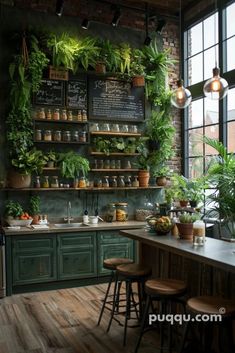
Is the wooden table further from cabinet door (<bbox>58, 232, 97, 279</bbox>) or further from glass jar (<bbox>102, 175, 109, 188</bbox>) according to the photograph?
glass jar (<bbox>102, 175, 109, 188</bbox>)

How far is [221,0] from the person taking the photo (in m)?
5.62

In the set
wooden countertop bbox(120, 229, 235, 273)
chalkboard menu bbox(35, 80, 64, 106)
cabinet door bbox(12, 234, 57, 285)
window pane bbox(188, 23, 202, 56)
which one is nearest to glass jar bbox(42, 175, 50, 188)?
cabinet door bbox(12, 234, 57, 285)

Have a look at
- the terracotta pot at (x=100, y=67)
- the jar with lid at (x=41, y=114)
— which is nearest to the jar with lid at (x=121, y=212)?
the jar with lid at (x=41, y=114)

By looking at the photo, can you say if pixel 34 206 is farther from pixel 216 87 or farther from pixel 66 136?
pixel 216 87

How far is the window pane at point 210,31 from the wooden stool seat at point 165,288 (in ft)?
13.5

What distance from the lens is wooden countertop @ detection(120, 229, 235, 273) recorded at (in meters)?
2.52

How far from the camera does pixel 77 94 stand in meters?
5.71

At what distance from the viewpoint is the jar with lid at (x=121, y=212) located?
584 centimetres

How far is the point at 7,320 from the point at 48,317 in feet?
1.37

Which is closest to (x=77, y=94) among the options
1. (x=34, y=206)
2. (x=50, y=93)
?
(x=50, y=93)

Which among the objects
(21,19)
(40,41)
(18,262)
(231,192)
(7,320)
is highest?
(21,19)

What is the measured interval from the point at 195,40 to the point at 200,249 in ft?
14.8

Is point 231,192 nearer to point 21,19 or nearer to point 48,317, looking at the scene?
point 48,317

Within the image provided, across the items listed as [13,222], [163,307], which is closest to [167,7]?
[13,222]
